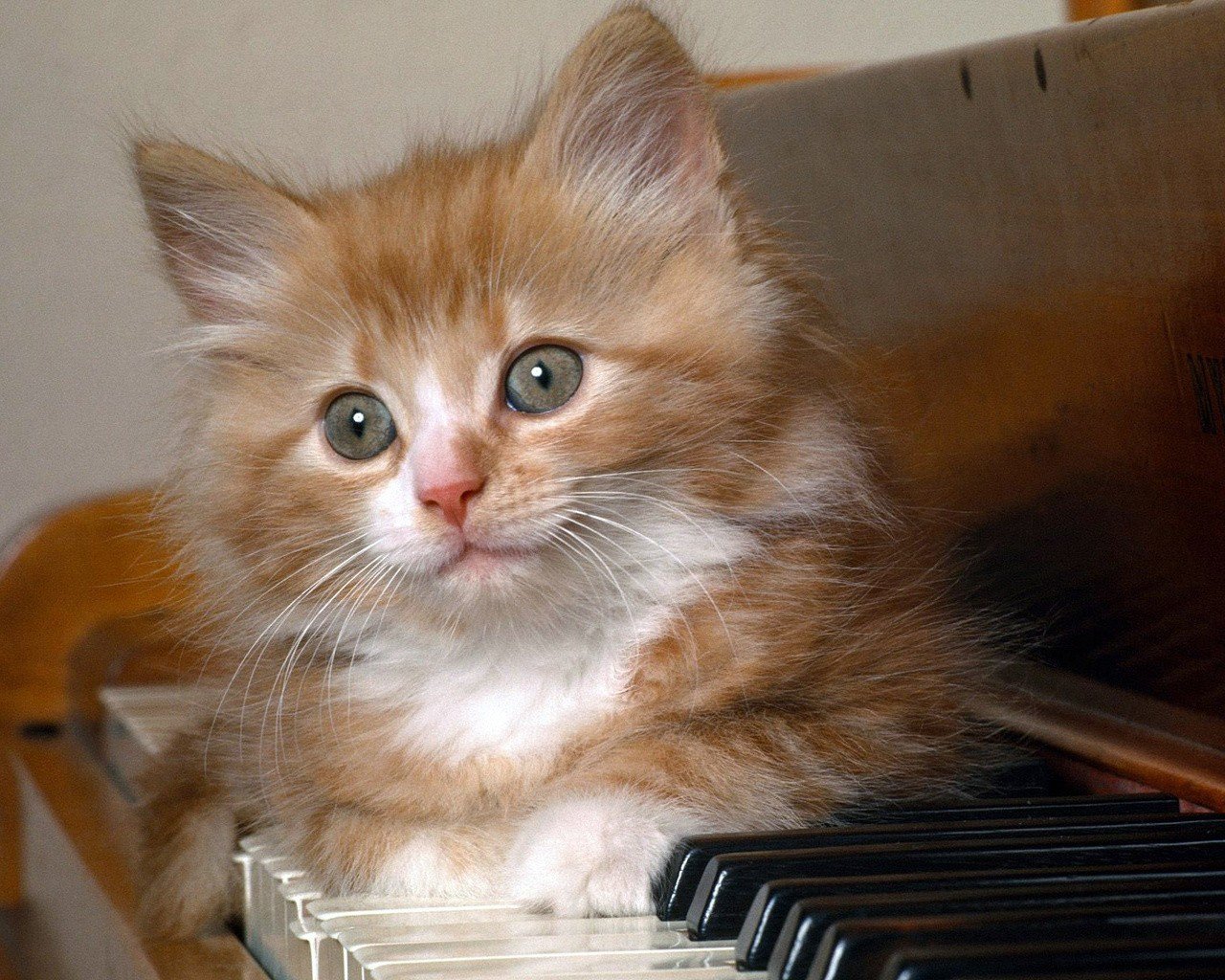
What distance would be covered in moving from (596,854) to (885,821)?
27 cm

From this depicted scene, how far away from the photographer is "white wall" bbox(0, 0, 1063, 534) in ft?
10.2

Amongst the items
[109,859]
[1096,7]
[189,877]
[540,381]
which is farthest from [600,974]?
[1096,7]

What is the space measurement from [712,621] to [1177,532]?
0.46 meters

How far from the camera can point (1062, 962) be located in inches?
34.9

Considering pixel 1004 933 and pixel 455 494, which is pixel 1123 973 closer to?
pixel 1004 933

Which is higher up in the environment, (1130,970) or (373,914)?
(1130,970)

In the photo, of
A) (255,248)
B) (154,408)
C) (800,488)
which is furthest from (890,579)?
(154,408)

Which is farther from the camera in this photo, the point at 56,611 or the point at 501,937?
the point at 56,611

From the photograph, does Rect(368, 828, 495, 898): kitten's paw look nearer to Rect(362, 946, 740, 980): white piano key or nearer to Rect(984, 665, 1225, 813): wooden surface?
Rect(362, 946, 740, 980): white piano key

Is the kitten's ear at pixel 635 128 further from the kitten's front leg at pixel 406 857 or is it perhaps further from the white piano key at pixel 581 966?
the white piano key at pixel 581 966

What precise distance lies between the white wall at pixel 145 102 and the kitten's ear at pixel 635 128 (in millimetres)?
1614

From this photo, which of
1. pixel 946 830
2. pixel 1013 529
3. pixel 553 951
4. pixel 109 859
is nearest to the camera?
pixel 553 951

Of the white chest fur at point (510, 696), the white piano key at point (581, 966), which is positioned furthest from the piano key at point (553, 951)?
the white chest fur at point (510, 696)

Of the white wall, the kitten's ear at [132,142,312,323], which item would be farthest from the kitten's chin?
the white wall
